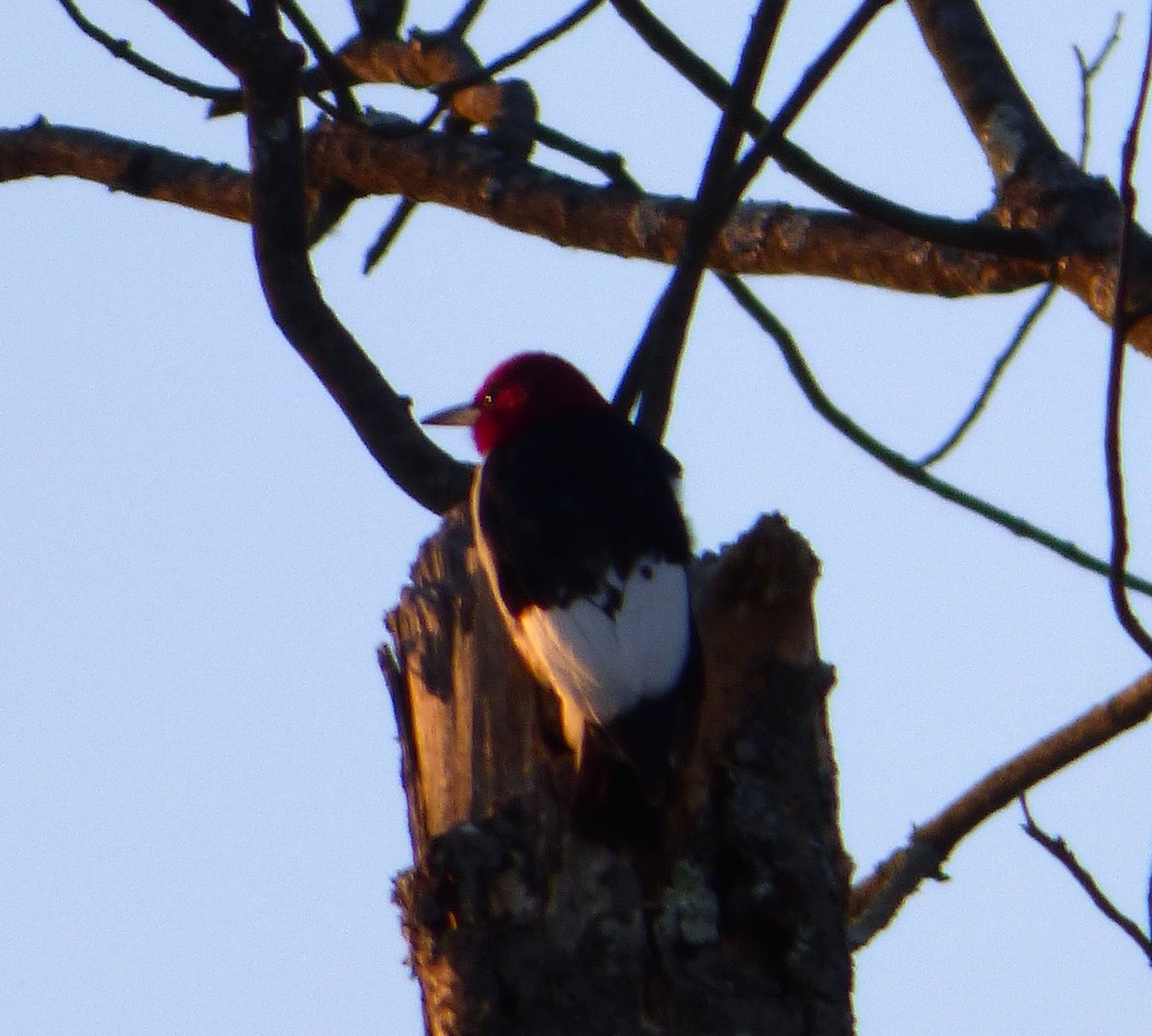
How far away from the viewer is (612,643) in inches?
122

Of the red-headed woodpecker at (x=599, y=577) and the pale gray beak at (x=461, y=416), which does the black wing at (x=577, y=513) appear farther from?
the pale gray beak at (x=461, y=416)

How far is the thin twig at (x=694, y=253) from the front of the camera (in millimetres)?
3004

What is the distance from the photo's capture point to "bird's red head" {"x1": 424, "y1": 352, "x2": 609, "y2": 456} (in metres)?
4.53

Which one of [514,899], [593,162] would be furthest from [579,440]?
[514,899]

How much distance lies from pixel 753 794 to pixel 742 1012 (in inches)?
13.2

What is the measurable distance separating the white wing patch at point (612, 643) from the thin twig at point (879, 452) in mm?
669

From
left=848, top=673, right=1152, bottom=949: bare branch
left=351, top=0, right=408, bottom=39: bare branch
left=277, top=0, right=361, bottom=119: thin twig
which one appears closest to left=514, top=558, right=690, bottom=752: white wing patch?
left=848, top=673, right=1152, bottom=949: bare branch

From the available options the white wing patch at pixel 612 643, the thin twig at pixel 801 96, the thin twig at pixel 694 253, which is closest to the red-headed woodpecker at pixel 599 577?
the white wing patch at pixel 612 643

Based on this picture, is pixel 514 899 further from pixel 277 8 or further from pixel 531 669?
pixel 277 8

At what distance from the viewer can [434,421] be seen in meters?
4.80

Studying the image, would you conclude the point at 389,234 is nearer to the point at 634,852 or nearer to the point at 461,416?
the point at 461,416

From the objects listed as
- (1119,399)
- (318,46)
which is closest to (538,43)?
(318,46)

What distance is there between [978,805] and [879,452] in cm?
75

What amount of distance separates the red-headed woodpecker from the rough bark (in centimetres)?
6
